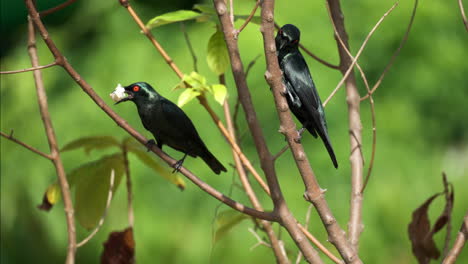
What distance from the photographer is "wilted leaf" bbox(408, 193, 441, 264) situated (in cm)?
151

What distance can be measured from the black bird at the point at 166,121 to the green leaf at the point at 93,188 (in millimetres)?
120

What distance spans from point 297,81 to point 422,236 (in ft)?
1.77

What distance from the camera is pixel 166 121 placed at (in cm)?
174

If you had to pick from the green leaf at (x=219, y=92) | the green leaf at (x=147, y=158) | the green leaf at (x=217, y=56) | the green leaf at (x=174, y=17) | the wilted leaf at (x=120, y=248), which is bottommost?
the wilted leaf at (x=120, y=248)

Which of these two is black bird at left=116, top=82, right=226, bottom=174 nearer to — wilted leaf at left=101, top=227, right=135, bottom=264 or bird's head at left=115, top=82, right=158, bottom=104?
bird's head at left=115, top=82, right=158, bottom=104

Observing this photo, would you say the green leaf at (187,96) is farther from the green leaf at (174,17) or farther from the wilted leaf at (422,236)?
the wilted leaf at (422,236)

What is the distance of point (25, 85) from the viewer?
2945 millimetres

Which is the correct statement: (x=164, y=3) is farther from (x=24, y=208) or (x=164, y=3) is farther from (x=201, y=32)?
(x=24, y=208)

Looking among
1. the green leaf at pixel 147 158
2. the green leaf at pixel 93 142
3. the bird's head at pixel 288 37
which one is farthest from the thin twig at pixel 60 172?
the bird's head at pixel 288 37

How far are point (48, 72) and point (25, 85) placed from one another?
0.38 ft

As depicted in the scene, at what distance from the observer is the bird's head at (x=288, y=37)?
123 cm

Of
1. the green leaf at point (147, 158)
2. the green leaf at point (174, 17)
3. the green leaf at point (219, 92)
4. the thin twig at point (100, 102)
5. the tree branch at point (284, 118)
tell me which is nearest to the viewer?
the tree branch at point (284, 118)

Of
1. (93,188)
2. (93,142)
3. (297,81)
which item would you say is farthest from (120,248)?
(297,81)

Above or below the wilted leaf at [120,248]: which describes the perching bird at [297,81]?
above
